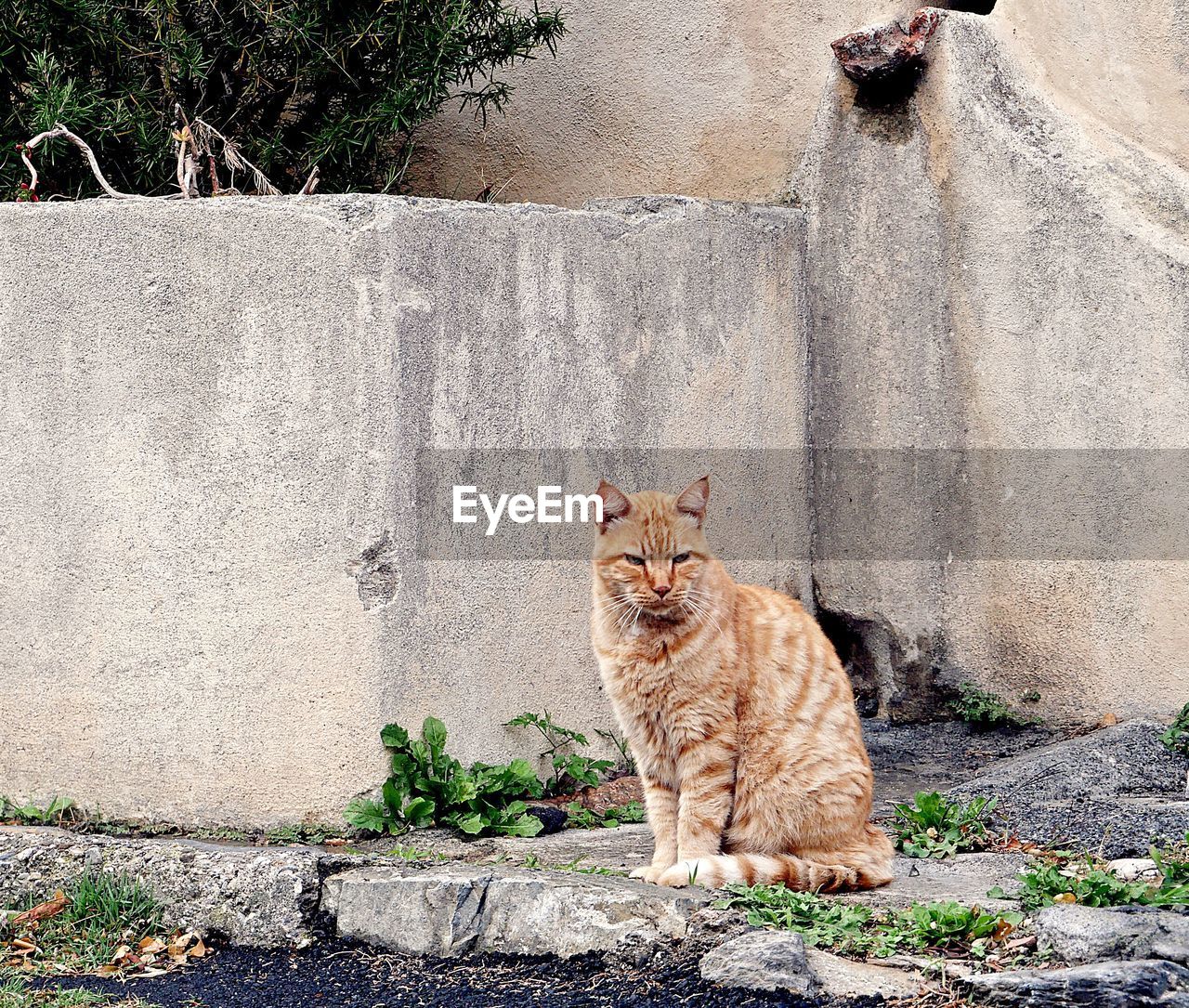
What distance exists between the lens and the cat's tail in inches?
153

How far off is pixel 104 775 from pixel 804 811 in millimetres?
2494

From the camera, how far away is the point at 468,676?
4.98 m

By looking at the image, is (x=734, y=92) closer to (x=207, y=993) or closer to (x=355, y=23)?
(x=355, y=23)

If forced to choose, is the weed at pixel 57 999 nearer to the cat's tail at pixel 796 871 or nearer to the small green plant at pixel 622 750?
the cat's tail at pixel 796 871

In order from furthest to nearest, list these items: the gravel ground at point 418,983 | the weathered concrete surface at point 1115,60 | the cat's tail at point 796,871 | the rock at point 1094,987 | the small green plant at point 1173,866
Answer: the weathered concrete surface at point 1115,60 → the cat's tail at point 796,871 → the small green plant at point 1173,866 → the gravel ground at point 418,983 → the rock at point 1094,987

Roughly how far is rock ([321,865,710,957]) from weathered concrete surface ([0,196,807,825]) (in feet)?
2.19

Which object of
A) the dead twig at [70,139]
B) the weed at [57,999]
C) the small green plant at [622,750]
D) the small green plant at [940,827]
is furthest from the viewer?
the small green plant at [622,750]

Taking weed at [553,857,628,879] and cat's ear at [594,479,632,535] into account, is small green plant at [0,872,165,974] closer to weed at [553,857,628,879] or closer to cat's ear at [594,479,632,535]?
weed at [553,857,628,879]

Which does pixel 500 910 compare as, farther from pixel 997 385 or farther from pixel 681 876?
pixel 997 385

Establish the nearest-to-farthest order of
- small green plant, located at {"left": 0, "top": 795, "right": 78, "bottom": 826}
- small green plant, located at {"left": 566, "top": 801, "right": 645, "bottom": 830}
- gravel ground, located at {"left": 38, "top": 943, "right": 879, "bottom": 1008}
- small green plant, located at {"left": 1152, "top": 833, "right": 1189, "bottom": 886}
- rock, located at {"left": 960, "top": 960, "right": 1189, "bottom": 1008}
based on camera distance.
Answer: rock, located at {"left": 960, "top": 960, "right": 1189, "bottom": 1008} → gravel ground, located at {"left": 38, "top": 943, "right": 879, "bottom": 1008} → small green plant, located at {"left": 1152, "top": 833, "right": 1189, "bottom": 886} → small green plant, located at {"left": 0, "top": 795, "right": 78, "bottom": 826} → small green plant, located at {"left": 566, "top": 801, "right": 645, "bottom": 830}

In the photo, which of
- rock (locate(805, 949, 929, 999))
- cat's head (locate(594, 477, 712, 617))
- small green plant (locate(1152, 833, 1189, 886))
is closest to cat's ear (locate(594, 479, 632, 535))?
cat's head (locate(594, 477, 712, 617))

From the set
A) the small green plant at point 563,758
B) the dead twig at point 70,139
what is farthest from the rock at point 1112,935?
the dead twig at point 70,139

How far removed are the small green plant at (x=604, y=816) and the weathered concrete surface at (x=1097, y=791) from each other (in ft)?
3.93

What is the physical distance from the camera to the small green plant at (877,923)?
3.51 meters
